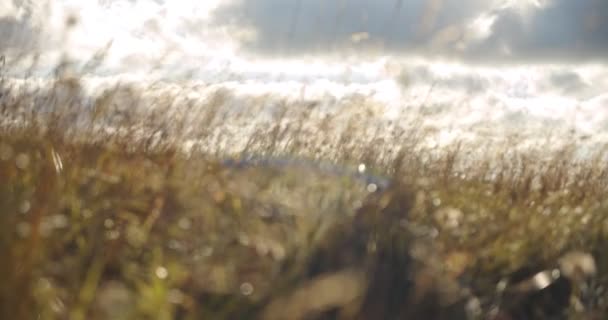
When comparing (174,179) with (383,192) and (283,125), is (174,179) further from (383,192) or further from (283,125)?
(283,125)

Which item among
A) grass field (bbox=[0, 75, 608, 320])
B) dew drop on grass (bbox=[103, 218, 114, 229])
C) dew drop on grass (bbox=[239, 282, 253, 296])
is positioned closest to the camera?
grass field (bbox=[0, 75, 608, 320])

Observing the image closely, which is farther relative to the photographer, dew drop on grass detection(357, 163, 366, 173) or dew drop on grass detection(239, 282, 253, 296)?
dew drop on grass detection(357, 163, 366, 173)

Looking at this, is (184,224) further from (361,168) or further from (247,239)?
(361,168)

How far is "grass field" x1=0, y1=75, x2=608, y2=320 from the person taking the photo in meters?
1.20

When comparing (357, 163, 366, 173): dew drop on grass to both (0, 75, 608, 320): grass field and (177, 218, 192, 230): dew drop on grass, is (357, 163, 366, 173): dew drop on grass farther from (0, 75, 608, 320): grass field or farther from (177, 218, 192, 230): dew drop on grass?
(177, 218, 192, 230): dew drop on grass

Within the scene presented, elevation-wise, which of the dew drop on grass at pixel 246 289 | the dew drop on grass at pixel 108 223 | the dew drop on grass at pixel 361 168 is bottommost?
the dew drop on grass at pixel 361 168

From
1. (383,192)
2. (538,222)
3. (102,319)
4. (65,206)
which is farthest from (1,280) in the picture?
(538,222)

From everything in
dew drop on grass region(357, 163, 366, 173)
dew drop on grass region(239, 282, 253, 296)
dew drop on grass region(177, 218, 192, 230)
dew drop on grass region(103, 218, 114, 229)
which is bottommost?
dew drop on grass region(357, 163, 366, 173)

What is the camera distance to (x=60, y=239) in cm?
147

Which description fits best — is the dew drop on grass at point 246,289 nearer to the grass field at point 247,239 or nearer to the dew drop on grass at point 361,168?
the grass field at point 247,239

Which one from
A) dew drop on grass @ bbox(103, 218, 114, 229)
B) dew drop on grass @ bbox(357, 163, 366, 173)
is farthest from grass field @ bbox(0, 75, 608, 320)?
dew drop on grass @ bbox(357, 163, 366, 173)

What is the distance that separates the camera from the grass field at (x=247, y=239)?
1203mm

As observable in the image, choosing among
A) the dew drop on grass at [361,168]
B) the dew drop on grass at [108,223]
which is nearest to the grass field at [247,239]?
the dew drop on grass at [108,223]

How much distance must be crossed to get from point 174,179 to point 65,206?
52 centimetres
